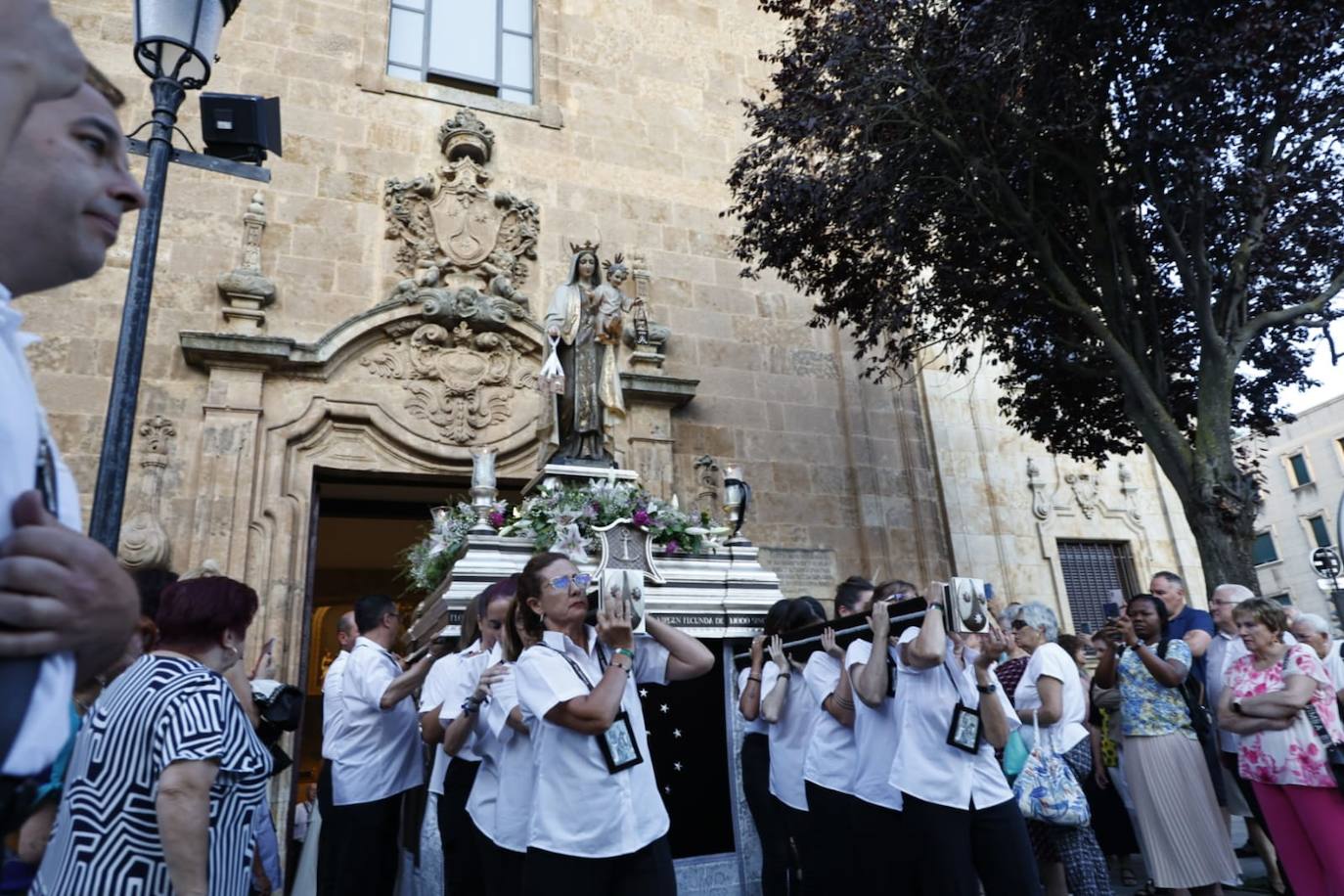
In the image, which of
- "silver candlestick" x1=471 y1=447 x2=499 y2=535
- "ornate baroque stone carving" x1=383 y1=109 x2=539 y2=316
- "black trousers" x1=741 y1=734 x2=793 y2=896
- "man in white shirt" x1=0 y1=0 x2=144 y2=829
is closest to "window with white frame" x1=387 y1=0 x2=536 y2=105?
"ornate baroque stone carving" x1=383 y1=109 x2=539 y2=316

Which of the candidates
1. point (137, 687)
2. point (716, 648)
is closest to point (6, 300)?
point (137, 687)

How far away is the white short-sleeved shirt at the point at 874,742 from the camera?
13.5ft

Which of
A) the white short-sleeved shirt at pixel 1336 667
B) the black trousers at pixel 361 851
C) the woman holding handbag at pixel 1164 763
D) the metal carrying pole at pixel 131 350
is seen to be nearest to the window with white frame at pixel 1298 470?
the white short-sleeved shirt at pixel 1336 667

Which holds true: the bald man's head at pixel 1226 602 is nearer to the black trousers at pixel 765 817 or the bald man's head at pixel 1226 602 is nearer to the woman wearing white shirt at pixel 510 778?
the black trousers at pixel 765 817

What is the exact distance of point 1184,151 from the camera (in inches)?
304

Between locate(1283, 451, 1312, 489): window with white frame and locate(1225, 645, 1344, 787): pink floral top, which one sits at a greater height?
locate(1283, 451, 1312, 489): window with white frame

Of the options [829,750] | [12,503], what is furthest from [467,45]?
[12,503]

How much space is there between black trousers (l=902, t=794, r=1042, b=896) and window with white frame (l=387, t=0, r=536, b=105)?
35.2 feet

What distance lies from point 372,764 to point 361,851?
Answer: 1.38 feet

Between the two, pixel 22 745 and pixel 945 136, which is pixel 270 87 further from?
pixel 22 745

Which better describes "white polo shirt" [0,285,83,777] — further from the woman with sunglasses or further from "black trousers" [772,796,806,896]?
"black trousers" [772,796,806,896]

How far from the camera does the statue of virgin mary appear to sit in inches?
284

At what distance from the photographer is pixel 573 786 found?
2.99m

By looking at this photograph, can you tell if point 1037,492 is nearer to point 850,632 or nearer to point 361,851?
point 850,632
